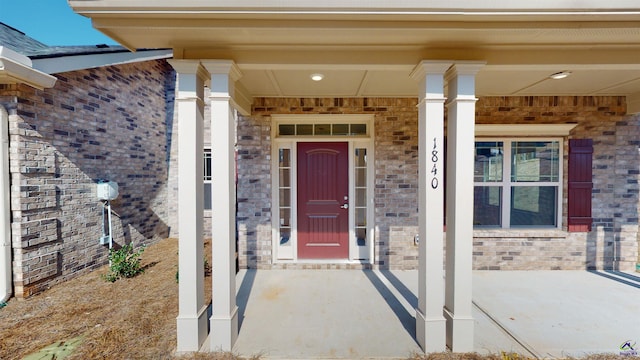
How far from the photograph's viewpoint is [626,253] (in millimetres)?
4117

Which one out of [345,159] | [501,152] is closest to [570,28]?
[501,152]

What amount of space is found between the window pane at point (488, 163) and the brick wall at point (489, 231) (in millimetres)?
433

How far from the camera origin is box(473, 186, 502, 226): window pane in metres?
4.27

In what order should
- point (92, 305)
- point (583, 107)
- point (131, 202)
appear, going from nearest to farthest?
point (92, 305) → point (583, 107) → point (131, 202)

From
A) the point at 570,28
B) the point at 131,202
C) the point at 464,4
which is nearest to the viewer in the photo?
the point at 464,4

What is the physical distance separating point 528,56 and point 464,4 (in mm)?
958

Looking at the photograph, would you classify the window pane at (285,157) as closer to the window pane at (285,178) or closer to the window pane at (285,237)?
the window pane at (285,178)

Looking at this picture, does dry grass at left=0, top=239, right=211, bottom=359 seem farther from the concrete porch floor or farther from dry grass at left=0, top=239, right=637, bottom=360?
the concrete porch floor

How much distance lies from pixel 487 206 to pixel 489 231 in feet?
1.32

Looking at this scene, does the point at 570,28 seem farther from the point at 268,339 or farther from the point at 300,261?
the point at 300,261

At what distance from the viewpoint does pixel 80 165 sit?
13.1 feet

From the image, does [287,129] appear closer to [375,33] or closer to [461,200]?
[375,33]

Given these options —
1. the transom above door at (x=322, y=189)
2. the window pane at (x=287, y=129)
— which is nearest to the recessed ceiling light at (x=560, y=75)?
the transom above door at (x=322, y=189)

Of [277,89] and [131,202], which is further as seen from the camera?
[131,202]
